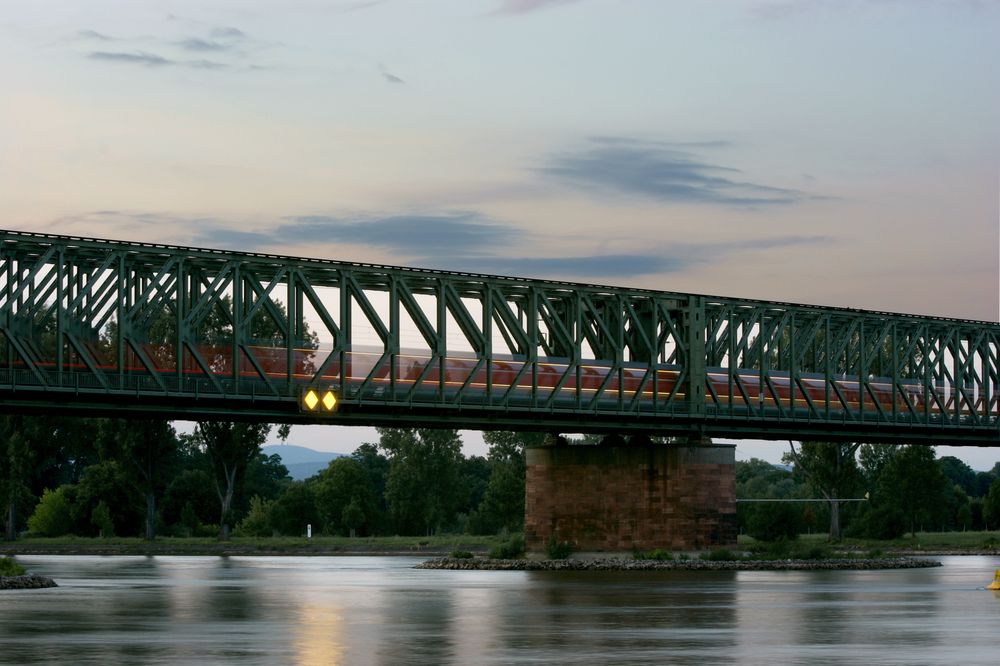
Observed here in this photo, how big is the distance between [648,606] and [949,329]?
74357 mm

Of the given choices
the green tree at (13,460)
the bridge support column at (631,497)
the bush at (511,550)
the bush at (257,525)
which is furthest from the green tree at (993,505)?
the green tree at (13,460)

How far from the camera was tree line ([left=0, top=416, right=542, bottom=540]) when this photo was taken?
12500 centimetres

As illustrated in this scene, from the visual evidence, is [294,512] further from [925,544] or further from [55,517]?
[925,544]

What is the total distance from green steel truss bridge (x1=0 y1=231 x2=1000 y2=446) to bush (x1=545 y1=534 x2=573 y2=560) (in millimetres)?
5965

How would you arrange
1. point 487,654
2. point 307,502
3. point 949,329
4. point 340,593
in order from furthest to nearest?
point 307,502 → point 949,329 → point 340,593 → point 487,654

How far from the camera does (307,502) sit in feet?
547

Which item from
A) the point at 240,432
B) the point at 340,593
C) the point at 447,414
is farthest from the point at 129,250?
the point at 240,432

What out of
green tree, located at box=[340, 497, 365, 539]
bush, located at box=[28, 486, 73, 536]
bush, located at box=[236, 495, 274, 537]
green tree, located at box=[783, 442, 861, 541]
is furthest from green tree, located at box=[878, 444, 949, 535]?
bush, located at box=[28, 486, 73, 536]

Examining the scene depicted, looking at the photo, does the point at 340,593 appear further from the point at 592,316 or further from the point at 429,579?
the point at 592,316

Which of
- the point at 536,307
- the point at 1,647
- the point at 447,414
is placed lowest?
the point at 1,647

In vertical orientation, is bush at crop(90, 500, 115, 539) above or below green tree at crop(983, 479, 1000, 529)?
below

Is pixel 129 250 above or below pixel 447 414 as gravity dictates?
above

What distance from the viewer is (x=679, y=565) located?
271 ft

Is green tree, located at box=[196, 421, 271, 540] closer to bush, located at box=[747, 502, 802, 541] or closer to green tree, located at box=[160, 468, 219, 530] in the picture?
green tree, located at box=[160, 468, 219, 530]
